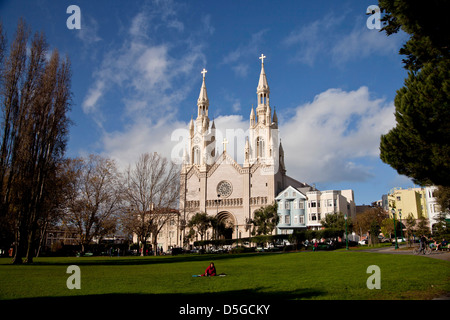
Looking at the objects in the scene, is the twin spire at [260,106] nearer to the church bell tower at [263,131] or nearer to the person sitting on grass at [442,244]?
the church bell tower at [263,131]

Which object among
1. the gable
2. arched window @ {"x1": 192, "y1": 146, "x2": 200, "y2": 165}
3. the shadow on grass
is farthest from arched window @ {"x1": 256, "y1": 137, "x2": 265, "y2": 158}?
the shadow on grass

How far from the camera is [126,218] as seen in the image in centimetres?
4394

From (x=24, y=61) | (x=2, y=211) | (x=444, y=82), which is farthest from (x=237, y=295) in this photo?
(x=24, y=61)

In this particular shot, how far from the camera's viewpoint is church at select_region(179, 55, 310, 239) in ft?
236

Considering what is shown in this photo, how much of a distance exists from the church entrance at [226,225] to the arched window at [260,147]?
1490 cm

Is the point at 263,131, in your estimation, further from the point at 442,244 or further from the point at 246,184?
the point at 442,244

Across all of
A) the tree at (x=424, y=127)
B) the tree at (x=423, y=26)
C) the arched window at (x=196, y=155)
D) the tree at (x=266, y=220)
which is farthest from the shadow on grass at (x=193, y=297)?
the arched window at (x=196, y=155)

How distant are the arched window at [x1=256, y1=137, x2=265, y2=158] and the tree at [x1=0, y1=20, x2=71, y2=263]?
51.3 m

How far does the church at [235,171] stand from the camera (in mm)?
71875

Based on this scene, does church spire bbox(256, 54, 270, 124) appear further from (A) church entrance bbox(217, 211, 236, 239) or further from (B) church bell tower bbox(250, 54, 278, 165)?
(A) church entrance bbox(217, 211, 236, 239)

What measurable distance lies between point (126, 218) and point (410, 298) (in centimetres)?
3941

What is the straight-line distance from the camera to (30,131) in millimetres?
26906

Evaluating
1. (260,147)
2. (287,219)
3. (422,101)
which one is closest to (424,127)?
(422,101)
